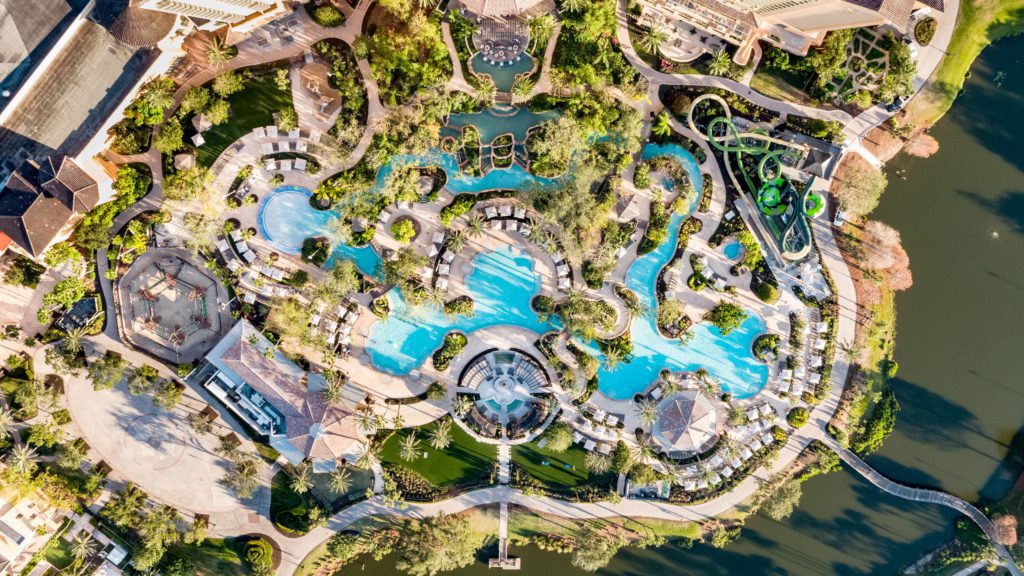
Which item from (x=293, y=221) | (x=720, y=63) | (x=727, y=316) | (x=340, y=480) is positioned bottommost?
(x=340, y=480)

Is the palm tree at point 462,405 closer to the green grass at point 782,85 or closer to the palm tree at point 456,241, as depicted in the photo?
the palm tree at point 456,241

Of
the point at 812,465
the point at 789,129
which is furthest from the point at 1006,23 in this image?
the point at 812,465

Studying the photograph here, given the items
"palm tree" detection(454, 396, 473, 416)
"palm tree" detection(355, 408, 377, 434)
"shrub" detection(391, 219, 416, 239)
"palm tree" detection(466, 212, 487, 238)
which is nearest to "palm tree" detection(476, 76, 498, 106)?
"palm tree" detection(466, 212, 487, 238)

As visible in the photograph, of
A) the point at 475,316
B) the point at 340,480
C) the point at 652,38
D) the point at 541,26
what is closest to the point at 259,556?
the point at 340,480

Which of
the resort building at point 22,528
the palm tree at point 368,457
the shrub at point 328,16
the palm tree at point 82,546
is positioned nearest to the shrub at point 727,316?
the palm tree at point 368,457

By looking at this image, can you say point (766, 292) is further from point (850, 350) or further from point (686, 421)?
point (686, 421)

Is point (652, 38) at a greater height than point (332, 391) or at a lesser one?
greater

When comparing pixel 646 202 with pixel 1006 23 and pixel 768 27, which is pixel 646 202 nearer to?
pixel 768 27
